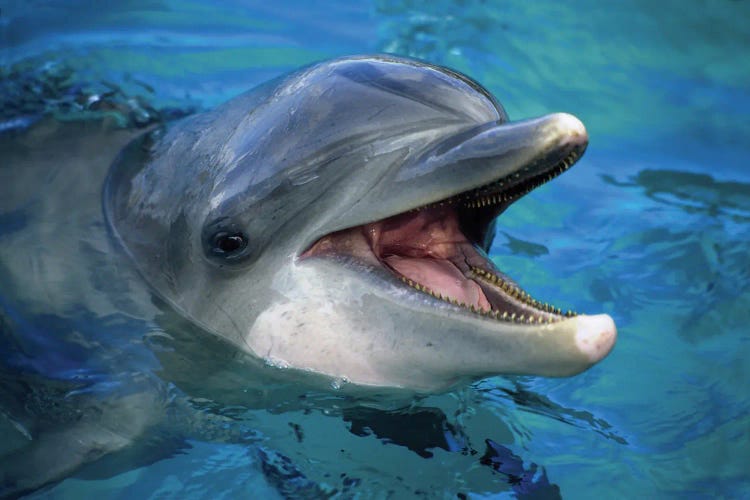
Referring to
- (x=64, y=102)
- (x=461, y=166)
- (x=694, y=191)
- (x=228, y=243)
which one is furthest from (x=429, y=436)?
(x=694, y=191)

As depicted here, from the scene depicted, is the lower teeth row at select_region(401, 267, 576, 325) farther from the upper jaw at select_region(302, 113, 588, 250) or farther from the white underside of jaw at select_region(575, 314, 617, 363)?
the upper jaw at select_region(302, 113, 588, 250)

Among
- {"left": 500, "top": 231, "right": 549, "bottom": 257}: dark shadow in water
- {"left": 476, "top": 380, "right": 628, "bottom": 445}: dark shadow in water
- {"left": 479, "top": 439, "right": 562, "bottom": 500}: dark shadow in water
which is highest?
{"left": 500, "top": 231, "right": 549, "bottom": 257}: dark shadow in water

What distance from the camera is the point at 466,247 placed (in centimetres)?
475

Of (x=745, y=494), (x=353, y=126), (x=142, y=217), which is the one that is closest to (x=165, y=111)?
(x=142, y=217)

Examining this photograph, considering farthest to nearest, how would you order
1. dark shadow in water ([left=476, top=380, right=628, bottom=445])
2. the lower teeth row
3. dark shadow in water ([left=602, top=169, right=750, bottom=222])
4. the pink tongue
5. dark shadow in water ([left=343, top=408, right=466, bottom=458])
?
dark shadow in water ([left=602, top=169, right=750, bottom=222]) < dark shadow in water ([left=476, top=380, right=628, bottom=445]) < dark shadow in water ([left=343, top=408, right=466, bottom=458]) < the pink tongue < the lower teeth row

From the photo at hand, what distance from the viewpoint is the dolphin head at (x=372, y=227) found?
4012 mm

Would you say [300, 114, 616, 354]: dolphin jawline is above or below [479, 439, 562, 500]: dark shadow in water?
above

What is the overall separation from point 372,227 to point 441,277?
41 cm

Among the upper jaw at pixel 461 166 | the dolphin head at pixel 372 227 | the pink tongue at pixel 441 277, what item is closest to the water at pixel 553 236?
the dolphin head at pixel 372 227

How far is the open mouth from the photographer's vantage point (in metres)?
4.11

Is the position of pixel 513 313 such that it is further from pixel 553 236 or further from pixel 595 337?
pixel 553 236

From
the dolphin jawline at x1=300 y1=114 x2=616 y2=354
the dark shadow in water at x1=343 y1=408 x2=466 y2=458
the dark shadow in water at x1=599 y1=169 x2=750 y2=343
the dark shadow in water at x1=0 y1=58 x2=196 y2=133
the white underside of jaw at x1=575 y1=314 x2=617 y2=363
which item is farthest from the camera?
the dark shadow in water at x1=599 y1=169 x2=750 y2=343

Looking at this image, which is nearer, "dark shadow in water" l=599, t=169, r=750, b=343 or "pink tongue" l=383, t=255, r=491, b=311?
"pink tongue" l=383, t=255, r=491, b=311

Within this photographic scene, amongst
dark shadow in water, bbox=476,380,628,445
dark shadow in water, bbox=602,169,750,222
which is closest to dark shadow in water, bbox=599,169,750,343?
dark shadow in water, bbox=602,169,750,222
